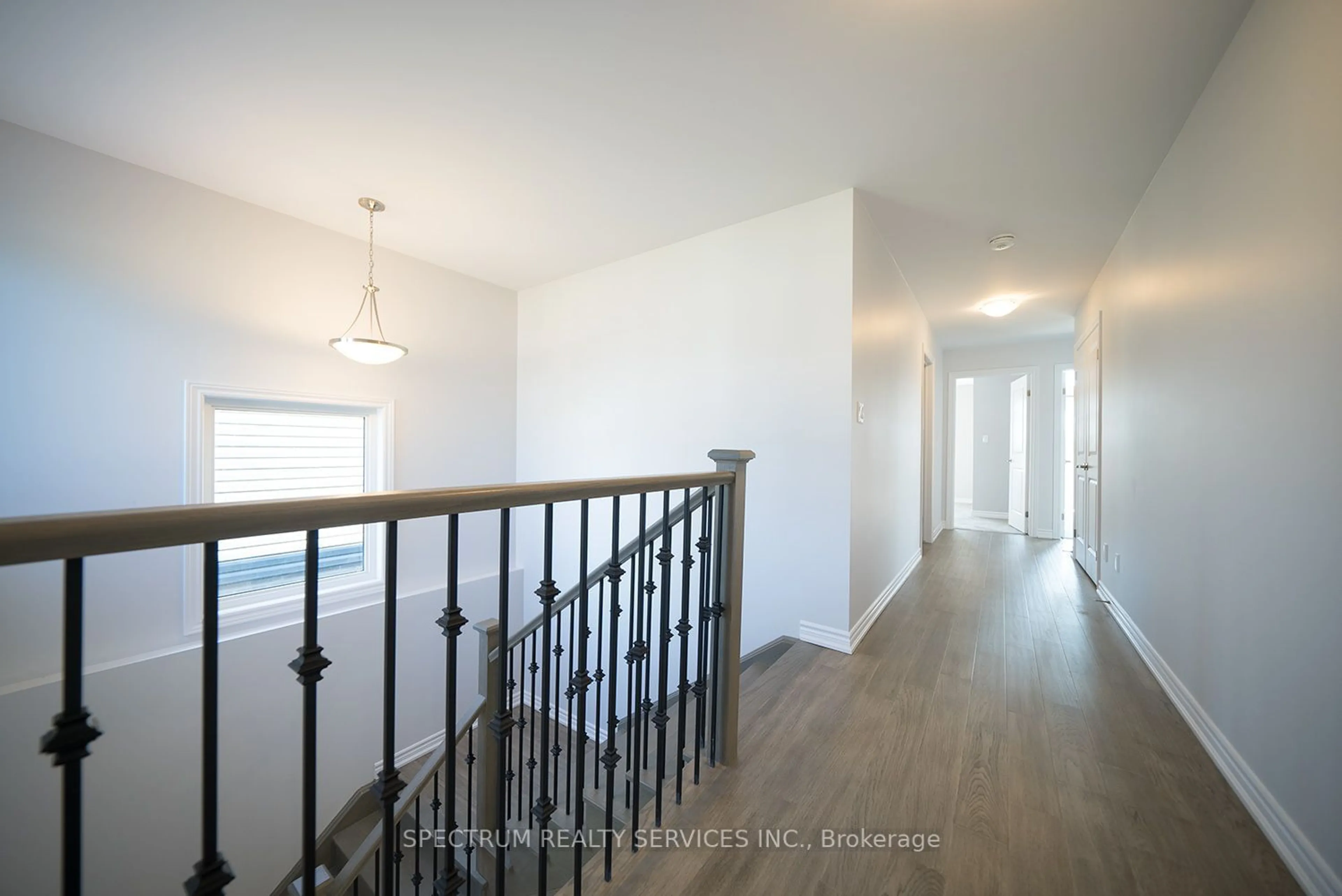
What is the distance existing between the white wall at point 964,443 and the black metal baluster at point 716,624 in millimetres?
7769

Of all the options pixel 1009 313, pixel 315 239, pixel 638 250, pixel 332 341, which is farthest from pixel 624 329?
pixel 1009 313

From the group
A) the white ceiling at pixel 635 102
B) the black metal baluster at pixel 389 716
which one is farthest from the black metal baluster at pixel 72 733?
the white ceiling at pixel 635 102

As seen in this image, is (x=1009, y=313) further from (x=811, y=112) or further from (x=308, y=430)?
(x=308, y=430)

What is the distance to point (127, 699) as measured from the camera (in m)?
2.29

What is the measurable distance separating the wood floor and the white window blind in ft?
7.77

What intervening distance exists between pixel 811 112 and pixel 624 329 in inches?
71.4

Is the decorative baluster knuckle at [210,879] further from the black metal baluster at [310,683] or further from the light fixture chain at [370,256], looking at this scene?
the light fixture chain at [370,256]

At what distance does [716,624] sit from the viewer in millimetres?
1550

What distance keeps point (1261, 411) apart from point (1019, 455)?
528cm

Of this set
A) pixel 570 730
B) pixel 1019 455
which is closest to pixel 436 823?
pixel 570 730

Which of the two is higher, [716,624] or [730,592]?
[730,592]

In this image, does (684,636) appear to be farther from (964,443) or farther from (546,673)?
(964,443)

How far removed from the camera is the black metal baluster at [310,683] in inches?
26.6

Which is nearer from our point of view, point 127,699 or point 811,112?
point 811,112
